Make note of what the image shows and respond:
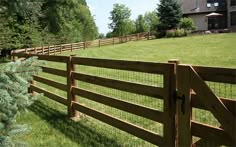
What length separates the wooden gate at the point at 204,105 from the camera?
12.1ft


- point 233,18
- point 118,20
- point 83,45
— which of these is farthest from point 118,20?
point 83,45

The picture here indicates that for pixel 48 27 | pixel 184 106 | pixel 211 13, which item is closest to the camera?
pixel 184 106

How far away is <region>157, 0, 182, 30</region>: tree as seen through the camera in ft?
146

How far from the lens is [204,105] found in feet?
13.0

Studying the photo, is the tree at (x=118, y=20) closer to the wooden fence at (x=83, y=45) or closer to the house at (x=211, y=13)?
the house at (x=211, y=13)

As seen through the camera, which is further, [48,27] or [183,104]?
[48,27]

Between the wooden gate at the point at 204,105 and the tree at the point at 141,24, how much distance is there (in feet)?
277

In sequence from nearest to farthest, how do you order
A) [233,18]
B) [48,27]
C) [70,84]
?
[70,84] < [48,27] < [233,18]

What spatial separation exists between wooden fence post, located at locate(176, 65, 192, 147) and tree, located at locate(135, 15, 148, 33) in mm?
84342

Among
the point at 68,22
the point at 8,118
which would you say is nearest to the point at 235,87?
the point at 8,118

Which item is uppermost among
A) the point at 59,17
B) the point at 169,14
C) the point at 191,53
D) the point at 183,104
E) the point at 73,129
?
the point at 169,14

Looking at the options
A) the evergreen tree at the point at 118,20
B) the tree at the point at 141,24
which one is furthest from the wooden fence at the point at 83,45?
the tree at the point at 141,24

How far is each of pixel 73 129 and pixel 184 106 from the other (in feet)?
9.95

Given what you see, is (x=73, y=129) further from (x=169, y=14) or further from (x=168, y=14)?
(x=168, y=14)
